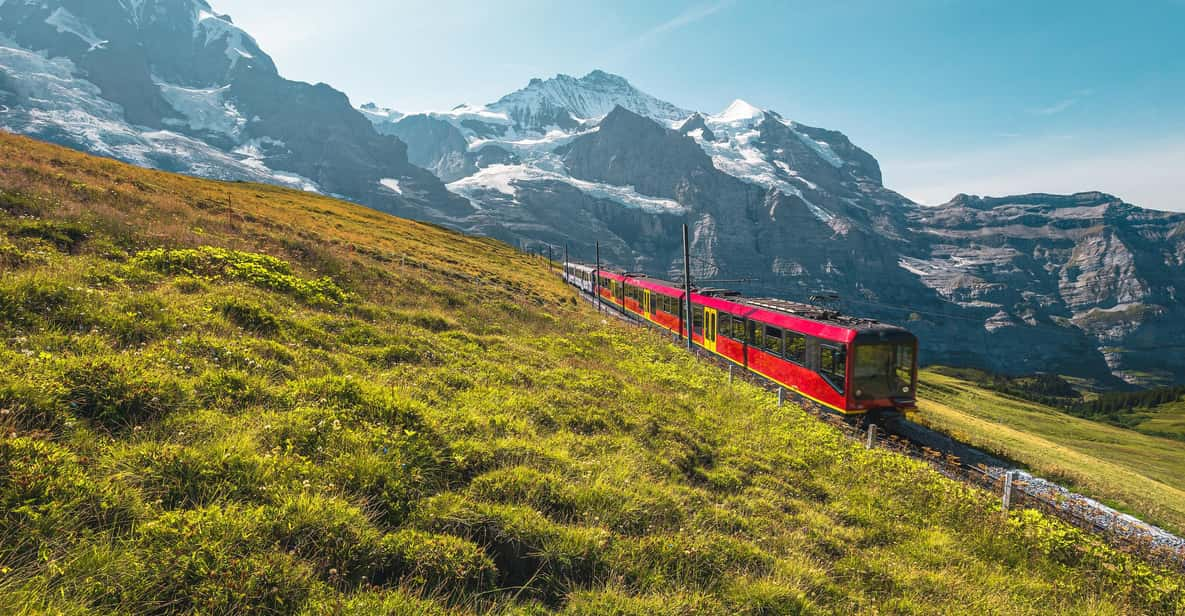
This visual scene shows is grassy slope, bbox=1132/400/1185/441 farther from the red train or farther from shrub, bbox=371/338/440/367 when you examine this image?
shrub, bbox=371/338/440/367

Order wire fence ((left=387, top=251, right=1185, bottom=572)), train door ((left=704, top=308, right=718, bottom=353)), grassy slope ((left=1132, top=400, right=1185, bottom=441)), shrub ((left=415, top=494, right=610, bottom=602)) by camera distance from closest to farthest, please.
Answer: shrub ((left=415, top=494, right=610, bottom=602)), wire fence ((left=387, top=251, right=1185, bottom=572)), train door ((left=704, top=308, right=718, bottom=353)), grassy slope ((left=1132, top=400, right=1185, bottom=441))

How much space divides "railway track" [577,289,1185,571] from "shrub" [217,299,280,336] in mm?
14352

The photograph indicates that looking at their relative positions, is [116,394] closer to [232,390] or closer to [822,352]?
[232,390]

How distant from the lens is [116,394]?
503 cm

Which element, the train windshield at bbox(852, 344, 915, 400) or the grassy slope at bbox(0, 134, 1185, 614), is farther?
the train windshield at bbox(852, 344, 915, 400)

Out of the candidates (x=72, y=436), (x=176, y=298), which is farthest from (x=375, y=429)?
(x=176, y=298)

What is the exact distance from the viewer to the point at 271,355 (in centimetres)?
761

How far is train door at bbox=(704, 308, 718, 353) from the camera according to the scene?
24.8 meters

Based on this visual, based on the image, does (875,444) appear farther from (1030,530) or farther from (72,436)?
(72,436)

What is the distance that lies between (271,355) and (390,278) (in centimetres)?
1074

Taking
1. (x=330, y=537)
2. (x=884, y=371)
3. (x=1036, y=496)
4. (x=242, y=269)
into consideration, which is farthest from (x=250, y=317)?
(x=884, y=371)

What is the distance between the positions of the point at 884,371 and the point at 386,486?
53.4ft

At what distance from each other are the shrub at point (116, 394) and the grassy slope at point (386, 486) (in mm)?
33

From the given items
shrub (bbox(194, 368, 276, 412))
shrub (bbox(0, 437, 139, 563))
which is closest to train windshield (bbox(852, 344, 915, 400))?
shrub (bbox(194, 368, 276, 412))
